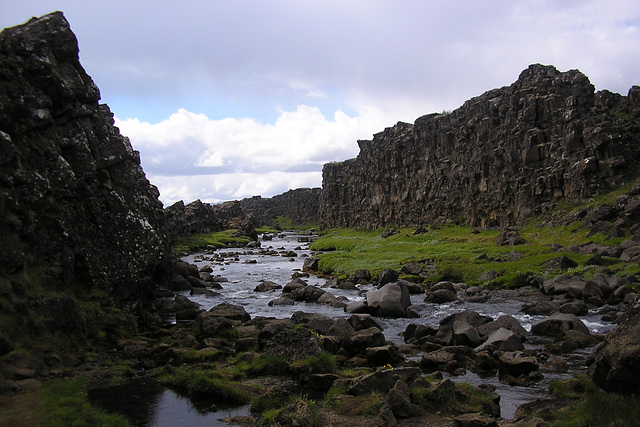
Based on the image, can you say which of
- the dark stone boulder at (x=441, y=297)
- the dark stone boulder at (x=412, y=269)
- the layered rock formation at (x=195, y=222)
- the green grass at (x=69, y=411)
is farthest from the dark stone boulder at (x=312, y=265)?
the green grass at (x=69, y=411)

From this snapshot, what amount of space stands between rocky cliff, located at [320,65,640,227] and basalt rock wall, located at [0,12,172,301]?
65.7 meters

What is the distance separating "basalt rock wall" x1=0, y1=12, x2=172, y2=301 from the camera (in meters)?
22.4

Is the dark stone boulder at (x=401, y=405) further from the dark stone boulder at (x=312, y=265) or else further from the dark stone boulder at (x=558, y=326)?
the dark stone boulder at (x=312, y=265)

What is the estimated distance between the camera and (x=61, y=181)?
82.1 feet

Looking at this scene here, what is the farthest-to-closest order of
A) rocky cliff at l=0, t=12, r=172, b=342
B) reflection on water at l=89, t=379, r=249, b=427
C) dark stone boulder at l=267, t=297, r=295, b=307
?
dark stone boulder at l=267, t=297, r=295, b=307 → rocky cliff at l=0, t=12, r=172, b=342 → reflection on water at l=89, t=379, r=249, b=427

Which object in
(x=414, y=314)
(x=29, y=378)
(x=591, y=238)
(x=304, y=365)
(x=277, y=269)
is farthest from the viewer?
(x=277, y=269)

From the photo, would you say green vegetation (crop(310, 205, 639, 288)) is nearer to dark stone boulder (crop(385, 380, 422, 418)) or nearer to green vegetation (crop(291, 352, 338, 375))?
green vegetation (crop(291, 352, 338, 375))

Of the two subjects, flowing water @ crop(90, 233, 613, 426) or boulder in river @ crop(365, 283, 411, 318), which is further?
boulder in river @ crop(365, 283, 411, 318)

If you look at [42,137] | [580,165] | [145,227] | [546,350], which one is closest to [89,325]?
[145,227]

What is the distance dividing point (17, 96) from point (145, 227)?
10546 millimetres

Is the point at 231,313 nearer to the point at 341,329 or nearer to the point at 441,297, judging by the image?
the point at 341,329

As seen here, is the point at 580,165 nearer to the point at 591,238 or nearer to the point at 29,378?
the point at 591,238

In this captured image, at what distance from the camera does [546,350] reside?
22469mm

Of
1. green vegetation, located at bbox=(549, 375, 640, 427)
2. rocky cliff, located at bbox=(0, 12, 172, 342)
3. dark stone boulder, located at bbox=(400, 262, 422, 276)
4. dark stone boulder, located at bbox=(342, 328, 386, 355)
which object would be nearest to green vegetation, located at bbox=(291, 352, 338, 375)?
dark stone boulder, located at bbox=(342, 328, 386, 355)
